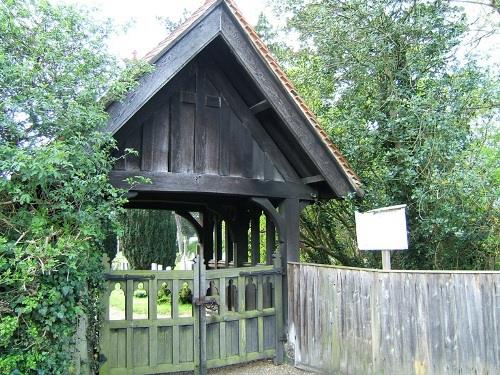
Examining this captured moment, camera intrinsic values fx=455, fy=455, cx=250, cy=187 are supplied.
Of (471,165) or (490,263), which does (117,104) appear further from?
(490,263)

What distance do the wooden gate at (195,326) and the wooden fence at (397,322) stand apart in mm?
558

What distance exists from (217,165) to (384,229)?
2443mm

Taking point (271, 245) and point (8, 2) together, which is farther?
point (271, 245)

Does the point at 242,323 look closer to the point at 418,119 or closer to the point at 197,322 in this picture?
the point at 197,322

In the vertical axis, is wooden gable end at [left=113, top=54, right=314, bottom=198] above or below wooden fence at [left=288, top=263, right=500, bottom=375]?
above

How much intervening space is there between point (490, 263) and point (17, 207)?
668 centimetres

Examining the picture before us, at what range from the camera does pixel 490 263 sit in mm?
7129

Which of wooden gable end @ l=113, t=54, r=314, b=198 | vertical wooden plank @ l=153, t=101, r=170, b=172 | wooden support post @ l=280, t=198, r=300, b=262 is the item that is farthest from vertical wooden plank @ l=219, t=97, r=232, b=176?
wooden support post @ l=280, t=198, r=300, b=262

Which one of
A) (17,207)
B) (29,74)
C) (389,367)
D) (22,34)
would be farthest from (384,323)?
(22,34)

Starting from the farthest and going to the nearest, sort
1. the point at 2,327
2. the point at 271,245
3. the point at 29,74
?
the point at 271,245 → the point at 29,74 → the point at 2,327

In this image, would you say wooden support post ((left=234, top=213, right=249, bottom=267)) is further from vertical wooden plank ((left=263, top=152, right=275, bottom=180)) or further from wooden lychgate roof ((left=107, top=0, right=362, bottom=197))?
vertical wooden plank ((left=263, top=152, right=275, bottom=180))

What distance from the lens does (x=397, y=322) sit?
202 inches

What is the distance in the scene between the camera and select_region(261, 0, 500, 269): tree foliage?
264 inches

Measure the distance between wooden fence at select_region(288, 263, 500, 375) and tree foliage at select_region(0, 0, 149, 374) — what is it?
3.00 m
